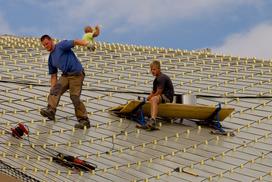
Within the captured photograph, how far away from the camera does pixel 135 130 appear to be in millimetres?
9625

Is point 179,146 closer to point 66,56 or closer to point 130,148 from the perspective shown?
point 130,148

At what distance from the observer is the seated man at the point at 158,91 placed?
947 cm

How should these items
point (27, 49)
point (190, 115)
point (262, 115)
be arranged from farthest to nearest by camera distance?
point (27, 49)
point (262, 115)
point (190, 115)

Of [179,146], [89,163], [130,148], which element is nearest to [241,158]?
[179,146]

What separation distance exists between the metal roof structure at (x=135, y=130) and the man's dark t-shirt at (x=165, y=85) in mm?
548

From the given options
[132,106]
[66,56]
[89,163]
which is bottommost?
[89,163]

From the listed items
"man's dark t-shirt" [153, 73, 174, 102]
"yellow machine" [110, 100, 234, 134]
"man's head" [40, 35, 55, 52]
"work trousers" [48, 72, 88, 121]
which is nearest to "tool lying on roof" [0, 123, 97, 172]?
"work trousers" [48, 72, 88, 121]

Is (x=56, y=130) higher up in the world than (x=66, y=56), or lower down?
lower down

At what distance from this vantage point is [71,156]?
796 cm

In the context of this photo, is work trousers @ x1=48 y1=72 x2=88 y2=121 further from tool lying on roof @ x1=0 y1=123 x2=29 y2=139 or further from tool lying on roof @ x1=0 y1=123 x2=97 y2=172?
tool lying on roof @ x1=0 y1=123 x2=97 y2=172

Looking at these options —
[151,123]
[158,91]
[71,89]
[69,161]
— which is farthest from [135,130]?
[69,161]

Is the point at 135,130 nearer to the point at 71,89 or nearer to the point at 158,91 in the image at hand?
the point at 158,91

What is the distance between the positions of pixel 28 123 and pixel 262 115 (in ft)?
13.2

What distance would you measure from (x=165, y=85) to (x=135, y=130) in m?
0.83
